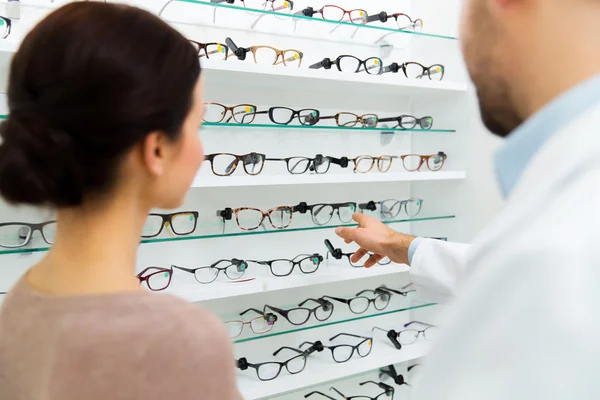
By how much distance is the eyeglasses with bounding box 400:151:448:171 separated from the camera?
4.73 ft

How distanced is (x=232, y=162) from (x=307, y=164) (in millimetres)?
217

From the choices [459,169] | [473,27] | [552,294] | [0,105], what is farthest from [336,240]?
[552,294]

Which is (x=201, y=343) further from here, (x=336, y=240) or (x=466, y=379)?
(x=336, y=240)

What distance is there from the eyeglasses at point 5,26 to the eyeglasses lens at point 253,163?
1.66 ft

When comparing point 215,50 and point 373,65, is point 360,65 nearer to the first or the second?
point 373,65

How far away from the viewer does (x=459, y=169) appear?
1.44m

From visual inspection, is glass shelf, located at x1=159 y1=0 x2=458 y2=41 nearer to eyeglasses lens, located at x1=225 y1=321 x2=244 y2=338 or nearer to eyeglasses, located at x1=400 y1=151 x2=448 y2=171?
eyeglasses, located at x1=400 y1=151 x2=448 y2=171

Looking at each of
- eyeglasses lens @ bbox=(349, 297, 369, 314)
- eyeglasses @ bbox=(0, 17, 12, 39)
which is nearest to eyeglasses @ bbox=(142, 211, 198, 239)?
eyeglasses @ bbox=(0, 17, 12, 39)

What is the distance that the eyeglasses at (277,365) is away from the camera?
1.17 metres

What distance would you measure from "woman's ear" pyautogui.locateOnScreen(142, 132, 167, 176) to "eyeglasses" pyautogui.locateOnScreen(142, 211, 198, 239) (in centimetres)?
56

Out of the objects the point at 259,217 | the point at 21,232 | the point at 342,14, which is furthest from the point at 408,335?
the point at 21,232

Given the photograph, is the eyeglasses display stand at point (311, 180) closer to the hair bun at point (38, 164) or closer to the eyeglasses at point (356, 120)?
the eyeglasses at point (356, 120)

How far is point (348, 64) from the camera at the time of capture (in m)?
1.34

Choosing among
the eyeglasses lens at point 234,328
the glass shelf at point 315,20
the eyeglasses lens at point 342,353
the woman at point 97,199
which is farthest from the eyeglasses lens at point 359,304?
→ the woman at point 97,199
